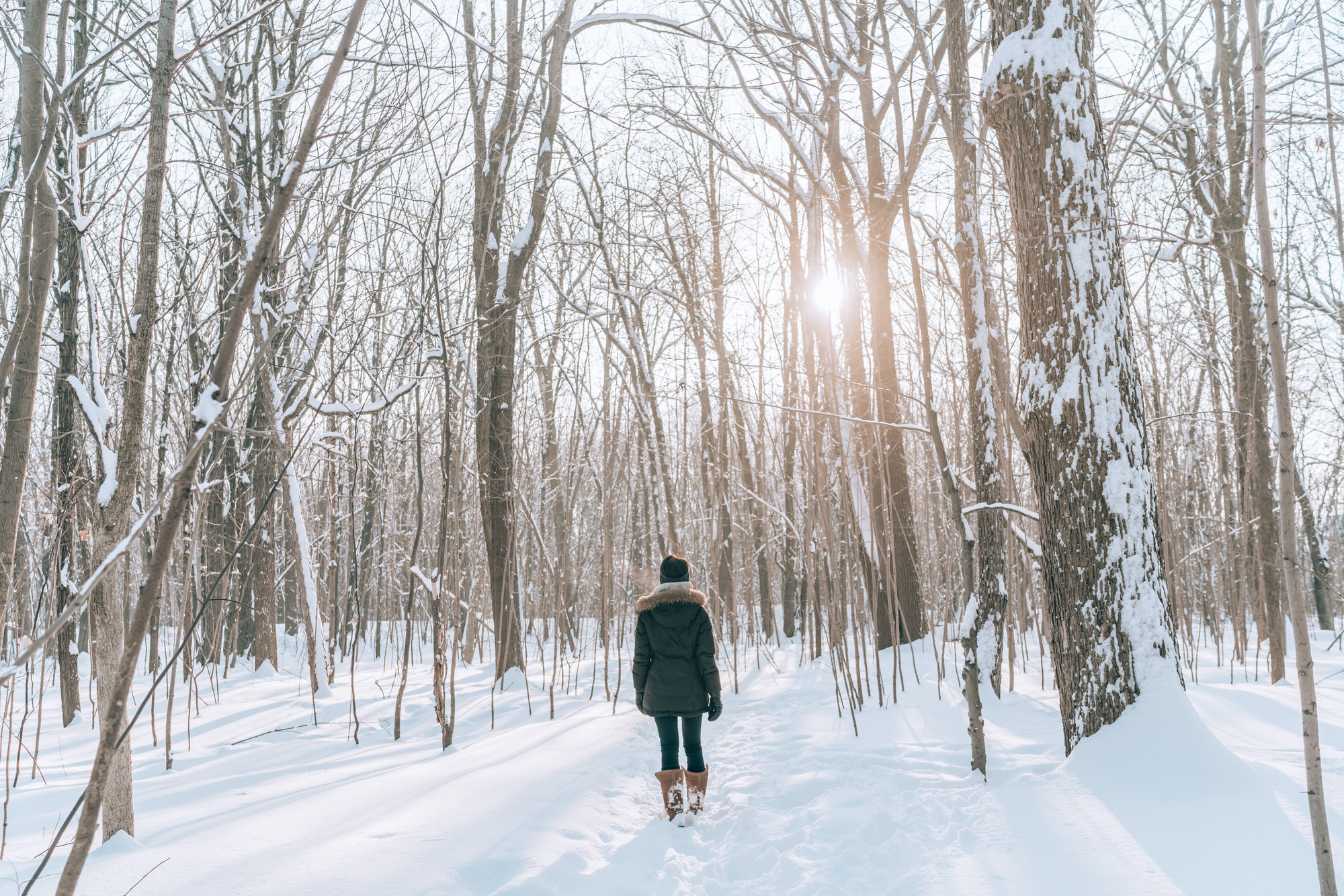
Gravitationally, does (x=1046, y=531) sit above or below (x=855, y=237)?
below

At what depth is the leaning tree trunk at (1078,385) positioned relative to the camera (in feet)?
10.8

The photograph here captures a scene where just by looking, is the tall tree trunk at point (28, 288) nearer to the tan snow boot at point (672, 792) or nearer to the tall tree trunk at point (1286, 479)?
the tan snow boot at point (672, 792)

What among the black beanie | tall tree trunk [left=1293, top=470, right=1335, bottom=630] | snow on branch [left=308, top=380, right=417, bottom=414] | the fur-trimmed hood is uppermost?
snow on branch [left=308, top=380, right=417, bottom=414]

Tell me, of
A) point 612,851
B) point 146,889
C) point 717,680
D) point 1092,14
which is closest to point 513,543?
point 717,680

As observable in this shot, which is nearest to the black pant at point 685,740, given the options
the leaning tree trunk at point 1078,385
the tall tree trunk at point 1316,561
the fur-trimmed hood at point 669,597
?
the fur-trimmed hood at point 669,597

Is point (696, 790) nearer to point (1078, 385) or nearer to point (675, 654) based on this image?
point (675, 654)

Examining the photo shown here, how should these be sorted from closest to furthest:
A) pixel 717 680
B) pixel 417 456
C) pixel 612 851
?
pixel 612 851 < pixel 717 680 < pixel 417 456

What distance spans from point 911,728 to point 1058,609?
6.62ft

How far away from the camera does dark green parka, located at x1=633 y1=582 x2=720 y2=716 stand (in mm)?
4055

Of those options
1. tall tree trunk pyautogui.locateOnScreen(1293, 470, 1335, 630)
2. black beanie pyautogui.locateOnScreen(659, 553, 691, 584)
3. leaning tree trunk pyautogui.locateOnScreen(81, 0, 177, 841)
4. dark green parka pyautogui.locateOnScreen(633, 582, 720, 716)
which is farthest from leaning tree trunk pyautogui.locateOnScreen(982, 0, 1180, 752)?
leaning tree trunk pyautogui.locateOnScreen(81, 0, 177, 841)

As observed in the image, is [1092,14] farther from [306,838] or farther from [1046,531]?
[306,838]

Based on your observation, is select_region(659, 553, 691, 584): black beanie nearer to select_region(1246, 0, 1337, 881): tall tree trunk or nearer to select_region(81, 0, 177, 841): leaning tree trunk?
select_region(81, 0, 177, 841): leaning tree trunk

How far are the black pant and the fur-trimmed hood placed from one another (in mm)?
619

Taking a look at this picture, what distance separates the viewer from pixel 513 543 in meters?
7.38
